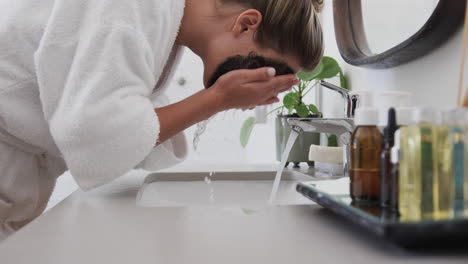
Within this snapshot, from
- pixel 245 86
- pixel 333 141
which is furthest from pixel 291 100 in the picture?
pixel 245 86

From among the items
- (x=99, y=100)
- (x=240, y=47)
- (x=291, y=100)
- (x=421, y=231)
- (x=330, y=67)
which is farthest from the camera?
(x=291, y=100)

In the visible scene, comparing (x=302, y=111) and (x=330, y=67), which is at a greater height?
(x=330, y=67)

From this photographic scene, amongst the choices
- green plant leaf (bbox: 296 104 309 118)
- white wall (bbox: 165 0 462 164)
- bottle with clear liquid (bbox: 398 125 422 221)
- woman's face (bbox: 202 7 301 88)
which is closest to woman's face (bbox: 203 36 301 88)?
woman's face (bbox: 202 7 301 88)

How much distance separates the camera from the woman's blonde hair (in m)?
0.84

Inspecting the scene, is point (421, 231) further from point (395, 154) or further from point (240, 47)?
point (240, 47)

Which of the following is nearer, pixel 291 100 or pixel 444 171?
pixel 444 171

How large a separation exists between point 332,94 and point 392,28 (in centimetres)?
48

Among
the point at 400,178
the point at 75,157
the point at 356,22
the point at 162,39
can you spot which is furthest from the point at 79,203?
the point at 356,22

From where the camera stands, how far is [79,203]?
68 cm

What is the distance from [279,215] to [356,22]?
0.68 meters

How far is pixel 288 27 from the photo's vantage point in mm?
852

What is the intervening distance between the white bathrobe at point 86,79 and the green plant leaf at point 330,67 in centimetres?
54

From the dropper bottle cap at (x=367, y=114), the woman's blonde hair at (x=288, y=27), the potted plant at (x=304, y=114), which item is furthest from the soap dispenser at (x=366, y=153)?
the potted plant at (x=304, y=114)

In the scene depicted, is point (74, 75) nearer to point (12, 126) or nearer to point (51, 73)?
point (51, 73)
